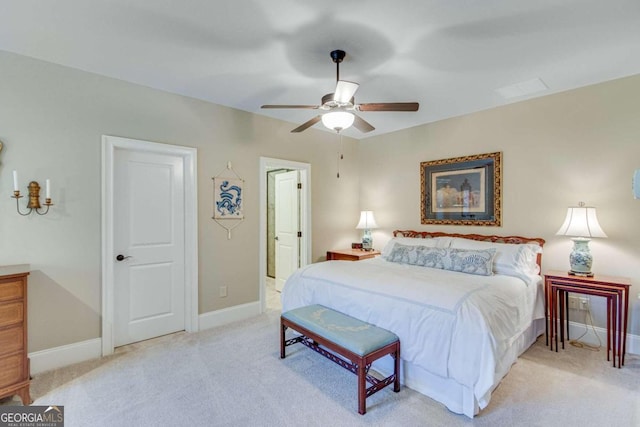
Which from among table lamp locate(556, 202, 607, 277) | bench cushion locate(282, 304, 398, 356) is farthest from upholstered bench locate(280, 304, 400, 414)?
table lamp locate(556, 202, 607, 277)

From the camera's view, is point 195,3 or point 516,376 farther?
point 516,376

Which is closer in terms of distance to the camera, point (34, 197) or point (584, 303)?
point (34, 197)

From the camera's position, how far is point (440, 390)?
85.8 inches

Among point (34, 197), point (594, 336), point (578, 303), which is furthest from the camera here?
point (578, 303)

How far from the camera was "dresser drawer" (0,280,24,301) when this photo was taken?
2039 millimetres

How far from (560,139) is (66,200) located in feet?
16.4

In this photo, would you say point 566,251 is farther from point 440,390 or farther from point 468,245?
point 440,390

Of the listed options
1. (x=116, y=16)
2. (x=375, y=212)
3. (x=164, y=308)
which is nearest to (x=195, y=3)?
(x=116, y=16)

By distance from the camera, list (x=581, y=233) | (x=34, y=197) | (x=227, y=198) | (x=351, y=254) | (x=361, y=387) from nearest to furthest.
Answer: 1. (x=361, y=387)
2. (x=34, y=197)
3. (x=581, y=233)
4. (x=227, y=198)
5. (x=351, y=254)

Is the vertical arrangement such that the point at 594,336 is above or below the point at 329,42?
below

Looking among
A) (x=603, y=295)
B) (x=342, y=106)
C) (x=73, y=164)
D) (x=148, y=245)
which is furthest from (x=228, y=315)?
(x=603, y=295)

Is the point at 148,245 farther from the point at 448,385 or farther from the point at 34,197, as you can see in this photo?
the point at 448,385

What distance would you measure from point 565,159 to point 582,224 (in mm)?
764

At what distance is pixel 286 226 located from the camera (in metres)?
5.07
